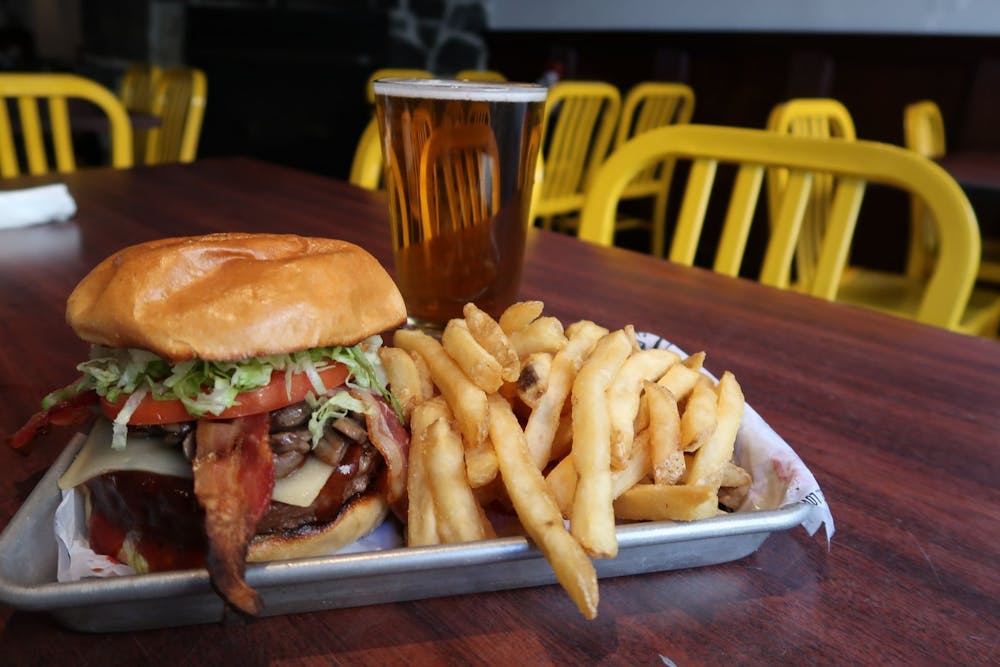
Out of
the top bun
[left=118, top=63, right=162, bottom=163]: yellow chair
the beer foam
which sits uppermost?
the beer foam

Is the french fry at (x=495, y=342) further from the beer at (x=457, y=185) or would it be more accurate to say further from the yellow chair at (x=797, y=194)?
the yellow chair at (x=797, y=194)

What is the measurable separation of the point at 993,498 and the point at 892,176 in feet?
3.02

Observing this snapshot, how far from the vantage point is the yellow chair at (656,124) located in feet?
15.5

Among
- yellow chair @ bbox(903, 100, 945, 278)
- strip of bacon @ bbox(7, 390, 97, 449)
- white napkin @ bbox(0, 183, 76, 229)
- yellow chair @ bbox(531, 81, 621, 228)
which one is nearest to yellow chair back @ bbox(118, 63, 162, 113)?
yellow chair @ bbox(531, 81, 621, 228)

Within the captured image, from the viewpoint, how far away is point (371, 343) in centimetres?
88

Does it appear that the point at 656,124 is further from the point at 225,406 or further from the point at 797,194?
the point at 225,406

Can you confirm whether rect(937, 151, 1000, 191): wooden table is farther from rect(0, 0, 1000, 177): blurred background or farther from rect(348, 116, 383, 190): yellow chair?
rect(348, 116, 383, 190): yellow chair

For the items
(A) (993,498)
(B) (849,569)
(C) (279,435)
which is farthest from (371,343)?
(A) (993,498)

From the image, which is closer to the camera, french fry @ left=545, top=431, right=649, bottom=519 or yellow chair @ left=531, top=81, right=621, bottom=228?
french fry @ left=545, top=431, right=649, bottom=519

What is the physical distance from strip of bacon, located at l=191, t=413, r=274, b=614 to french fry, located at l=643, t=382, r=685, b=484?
368 millimetres

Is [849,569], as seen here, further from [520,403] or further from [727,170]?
[727,170]

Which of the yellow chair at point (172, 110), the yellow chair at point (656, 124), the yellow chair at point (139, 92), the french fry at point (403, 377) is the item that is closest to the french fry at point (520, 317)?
the french fry at point (403, 377)

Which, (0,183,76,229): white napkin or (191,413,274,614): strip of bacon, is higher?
(191,413,274,614): strip of bacon

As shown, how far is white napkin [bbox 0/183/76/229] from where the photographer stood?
1791 millimetres
